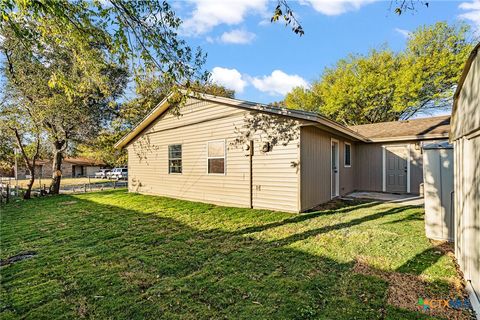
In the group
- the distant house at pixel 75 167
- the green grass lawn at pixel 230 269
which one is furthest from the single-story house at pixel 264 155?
the distant house at pixel 75 167

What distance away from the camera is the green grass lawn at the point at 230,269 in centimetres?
267

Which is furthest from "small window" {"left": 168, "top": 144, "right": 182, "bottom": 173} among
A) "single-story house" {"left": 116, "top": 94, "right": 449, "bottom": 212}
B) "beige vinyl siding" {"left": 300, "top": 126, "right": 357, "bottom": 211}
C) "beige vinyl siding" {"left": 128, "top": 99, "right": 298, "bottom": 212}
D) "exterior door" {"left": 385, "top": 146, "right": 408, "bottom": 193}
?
"exterior door" {"left": 385, "top": 146, "right": 408, "bottom": 193}

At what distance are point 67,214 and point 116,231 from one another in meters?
3.59

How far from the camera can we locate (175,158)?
10523 mm

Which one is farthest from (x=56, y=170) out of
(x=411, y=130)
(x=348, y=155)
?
(x=411, y=130)

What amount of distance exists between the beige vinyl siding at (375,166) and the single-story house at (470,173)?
8.41 m

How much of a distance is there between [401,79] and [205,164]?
17512 millimetres

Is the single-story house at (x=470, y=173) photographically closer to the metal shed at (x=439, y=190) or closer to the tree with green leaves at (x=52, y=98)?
the metal shed at (x=439, y=190)

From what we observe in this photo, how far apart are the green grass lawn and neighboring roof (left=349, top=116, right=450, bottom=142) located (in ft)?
16.9

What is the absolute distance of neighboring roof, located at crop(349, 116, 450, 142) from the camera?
32.8 feet

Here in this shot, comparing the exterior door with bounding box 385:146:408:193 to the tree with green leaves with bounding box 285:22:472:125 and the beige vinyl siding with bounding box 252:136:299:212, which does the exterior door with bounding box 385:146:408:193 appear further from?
the tree with green leaves with bounding box 285:22:472:125

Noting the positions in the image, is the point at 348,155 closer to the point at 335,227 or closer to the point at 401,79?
the point at 335,227

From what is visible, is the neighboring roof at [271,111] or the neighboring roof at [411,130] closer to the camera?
the neighboring roof at [271,111]

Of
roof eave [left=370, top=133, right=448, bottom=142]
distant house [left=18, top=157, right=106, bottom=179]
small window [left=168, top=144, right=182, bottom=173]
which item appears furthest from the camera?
distant house [left=18, top=157, right=106, bottom=179]
